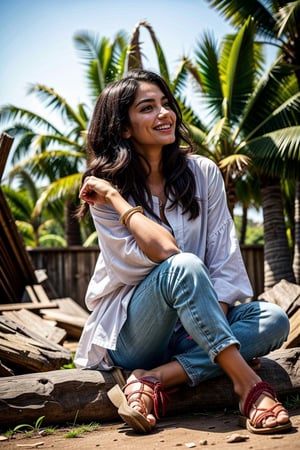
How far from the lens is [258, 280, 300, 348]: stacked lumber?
3635 millimetres

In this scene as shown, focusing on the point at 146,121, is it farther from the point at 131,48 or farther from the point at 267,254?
the point at 267,254

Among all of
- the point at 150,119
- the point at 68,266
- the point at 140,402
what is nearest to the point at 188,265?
the point at 140,402

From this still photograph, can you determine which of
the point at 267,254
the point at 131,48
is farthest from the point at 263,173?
the point at 131,48

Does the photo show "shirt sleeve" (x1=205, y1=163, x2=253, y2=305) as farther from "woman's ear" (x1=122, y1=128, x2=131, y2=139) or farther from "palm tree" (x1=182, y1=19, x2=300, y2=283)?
"palm tree" (x1=182, y1=19, x2=300, y2=283)

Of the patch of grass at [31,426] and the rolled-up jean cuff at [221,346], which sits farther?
the patch of grass at [31,426]

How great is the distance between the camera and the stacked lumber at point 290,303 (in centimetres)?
363

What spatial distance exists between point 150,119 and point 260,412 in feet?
5.24

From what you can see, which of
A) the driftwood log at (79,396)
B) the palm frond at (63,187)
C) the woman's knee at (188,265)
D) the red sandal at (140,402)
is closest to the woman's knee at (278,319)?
the driftwood log at (79,396)

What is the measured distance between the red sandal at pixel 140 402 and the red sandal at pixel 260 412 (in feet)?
1.24

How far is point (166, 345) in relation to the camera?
273 centimetres

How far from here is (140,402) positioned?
2.39 meters

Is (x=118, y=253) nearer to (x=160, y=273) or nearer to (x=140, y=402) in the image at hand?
(x=160, y=273)

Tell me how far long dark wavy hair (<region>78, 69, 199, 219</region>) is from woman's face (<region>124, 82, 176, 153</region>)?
34 mm

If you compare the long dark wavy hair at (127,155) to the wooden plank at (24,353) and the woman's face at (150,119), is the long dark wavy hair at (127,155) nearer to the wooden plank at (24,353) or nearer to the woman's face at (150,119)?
the woman's face at (150,119)
